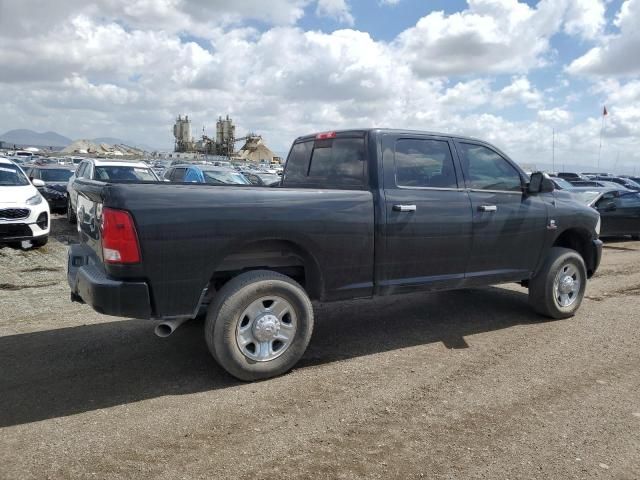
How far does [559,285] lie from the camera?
239 inches

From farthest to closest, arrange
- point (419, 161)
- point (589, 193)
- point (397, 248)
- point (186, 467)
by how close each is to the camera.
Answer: point (589, 193), point (419, 161), point (397, 248), point (186, 467)

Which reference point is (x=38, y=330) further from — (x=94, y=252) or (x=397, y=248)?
(x=397, y=248)

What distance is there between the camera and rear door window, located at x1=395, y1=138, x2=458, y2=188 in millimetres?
4879

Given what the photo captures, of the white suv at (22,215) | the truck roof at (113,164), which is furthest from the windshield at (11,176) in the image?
the truck roof at (113,164)

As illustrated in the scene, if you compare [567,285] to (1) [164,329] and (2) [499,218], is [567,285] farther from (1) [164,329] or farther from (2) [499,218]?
(1) [164,329]

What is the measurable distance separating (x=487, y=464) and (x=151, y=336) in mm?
3441

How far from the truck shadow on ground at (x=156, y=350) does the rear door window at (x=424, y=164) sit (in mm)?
1592

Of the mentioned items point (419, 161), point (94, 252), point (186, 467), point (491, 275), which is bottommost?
point (186, 467)

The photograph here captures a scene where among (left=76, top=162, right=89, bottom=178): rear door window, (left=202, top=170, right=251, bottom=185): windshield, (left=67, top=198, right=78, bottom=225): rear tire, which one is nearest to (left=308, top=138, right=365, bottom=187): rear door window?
(left=202, top=170, right=251, bottom=185): windshield

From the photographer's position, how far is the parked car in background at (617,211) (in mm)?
13523

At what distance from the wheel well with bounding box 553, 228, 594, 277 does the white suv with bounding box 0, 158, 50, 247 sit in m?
8.53

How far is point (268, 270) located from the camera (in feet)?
14.2

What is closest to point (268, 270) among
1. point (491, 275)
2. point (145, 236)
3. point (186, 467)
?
point (145, 236)

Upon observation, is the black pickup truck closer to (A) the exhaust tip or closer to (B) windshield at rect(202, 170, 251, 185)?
(A) the exhaust tip
